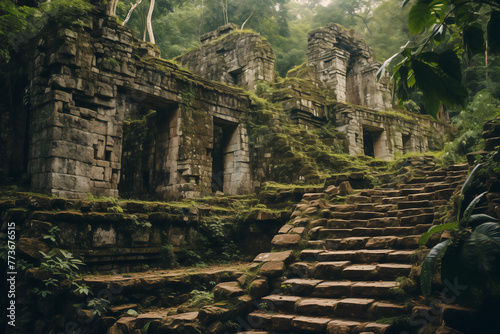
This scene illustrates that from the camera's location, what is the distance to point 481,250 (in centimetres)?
177

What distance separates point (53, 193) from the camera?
8.34 m

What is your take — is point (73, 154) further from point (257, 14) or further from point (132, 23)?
point (257, 14)

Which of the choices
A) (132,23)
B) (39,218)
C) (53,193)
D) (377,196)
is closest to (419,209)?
(377,196)

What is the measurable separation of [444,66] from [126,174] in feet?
42.1

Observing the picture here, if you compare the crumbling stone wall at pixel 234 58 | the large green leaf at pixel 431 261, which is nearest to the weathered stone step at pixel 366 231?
the large green leaf at pixel 431 261

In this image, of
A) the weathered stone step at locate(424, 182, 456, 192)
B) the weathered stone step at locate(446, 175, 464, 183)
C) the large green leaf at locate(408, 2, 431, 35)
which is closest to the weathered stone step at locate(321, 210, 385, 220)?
the weathered stone step at locate(424, 182, 456, 192)

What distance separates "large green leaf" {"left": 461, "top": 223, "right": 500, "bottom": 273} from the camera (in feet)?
5.67

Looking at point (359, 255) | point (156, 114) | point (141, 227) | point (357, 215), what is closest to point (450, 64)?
point (359, 255)

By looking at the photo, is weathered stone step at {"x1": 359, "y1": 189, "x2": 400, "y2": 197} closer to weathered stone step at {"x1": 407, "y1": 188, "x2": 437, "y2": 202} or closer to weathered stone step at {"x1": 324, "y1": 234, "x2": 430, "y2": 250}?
weathered stone step at {"x1": 407, "y1": 188, "x2": 437, "y2": 202}

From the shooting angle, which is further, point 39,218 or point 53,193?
point 53,193

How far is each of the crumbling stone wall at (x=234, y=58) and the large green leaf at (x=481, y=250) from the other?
14.8 metres

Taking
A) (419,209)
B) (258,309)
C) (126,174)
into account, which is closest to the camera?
(258,309)

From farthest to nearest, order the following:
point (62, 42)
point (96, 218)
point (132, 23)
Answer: point (132, 23), point (62, 42), point (96, 218)

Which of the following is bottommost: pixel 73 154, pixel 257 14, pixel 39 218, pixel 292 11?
pixel 39 218
